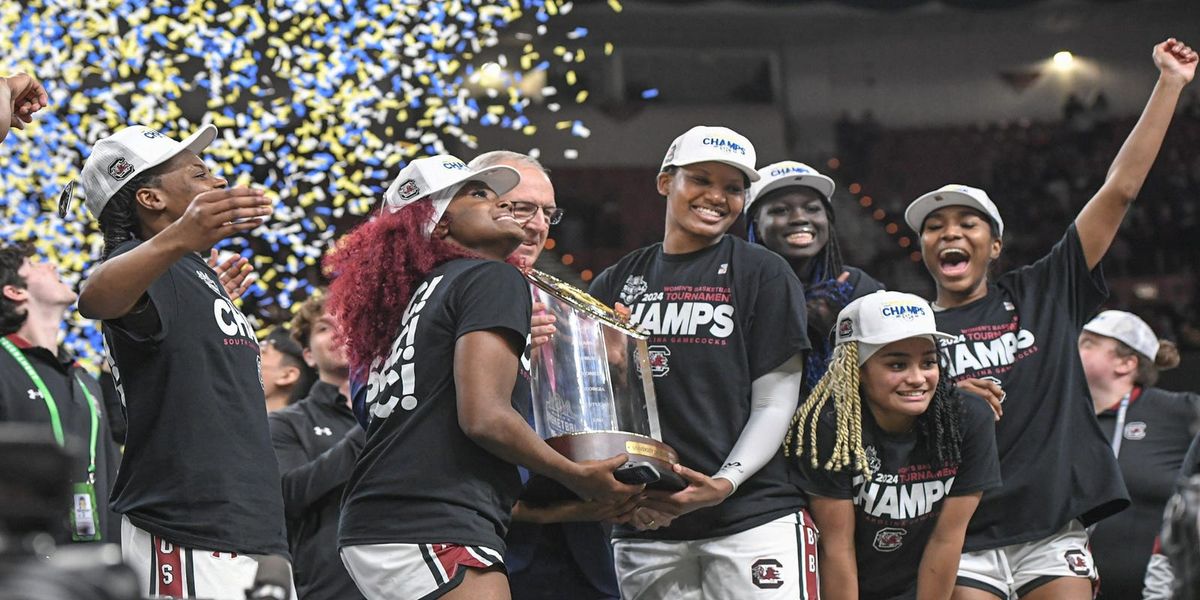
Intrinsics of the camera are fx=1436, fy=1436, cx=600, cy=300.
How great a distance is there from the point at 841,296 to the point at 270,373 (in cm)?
240

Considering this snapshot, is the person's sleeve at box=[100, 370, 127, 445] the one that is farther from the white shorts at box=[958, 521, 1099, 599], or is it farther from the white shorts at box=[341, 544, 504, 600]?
the white shorts at box=[958, 521, 1099, 599]

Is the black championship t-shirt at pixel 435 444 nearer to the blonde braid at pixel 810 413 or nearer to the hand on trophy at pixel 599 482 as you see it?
the hand on trophy at pixel 599 482

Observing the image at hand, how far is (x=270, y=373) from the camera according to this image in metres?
5.48

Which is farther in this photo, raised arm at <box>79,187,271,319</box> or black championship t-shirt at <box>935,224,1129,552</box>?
black championship t-shirt at <box>935,224,1129,552</box>

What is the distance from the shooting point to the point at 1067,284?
13.4ft

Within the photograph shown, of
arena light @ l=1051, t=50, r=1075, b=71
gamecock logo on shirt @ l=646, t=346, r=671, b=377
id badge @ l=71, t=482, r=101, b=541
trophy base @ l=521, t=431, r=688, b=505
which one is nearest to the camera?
trophy base @ l=521, t=431, r=688, b=505

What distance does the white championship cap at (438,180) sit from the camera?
3145mm

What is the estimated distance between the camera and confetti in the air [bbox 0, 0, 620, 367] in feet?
27.2

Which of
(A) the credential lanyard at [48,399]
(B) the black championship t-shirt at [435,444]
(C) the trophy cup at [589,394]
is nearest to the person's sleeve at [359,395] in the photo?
(B) the black championship t-shirt at [435,444]

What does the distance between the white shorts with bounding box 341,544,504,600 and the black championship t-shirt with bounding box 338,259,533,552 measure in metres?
0.02

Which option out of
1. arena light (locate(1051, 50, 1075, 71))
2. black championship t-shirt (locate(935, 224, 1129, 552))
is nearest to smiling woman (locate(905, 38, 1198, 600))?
black championship t-shirt (locate(935, 224, 1129, 552))

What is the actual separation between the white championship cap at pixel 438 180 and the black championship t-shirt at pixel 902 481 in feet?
3.73

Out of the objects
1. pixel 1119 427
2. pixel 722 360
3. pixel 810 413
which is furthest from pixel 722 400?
pixel 1119 427

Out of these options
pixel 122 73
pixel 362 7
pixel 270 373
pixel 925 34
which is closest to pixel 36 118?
pixel 122 73
